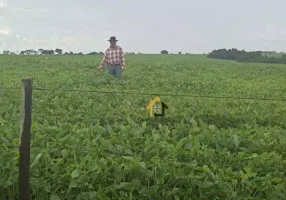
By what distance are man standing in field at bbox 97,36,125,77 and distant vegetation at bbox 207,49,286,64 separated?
124 ft

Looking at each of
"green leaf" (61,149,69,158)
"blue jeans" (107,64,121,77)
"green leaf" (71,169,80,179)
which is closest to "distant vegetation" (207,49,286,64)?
"blue jeans" (107,64,121,77)

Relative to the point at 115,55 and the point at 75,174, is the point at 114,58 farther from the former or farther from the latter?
the point at 75,174

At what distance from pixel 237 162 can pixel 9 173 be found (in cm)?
218

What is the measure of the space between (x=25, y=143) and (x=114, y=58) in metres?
10.6

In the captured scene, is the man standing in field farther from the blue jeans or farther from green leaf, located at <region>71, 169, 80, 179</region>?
green leaf, located at <region>71, 169, 80, 179</region>

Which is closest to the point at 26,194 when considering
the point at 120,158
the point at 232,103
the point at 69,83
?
the point at 120,158

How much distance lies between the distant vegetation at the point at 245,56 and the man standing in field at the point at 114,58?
37852 mm

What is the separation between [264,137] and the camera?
17.2 ft

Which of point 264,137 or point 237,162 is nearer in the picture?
point 237,162

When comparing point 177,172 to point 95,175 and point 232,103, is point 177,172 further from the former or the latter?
point 232,103

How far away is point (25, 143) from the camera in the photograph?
3.70 meters

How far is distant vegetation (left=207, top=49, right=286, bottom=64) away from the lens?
49.7 metres

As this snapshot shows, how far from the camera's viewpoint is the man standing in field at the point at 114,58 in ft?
46.1

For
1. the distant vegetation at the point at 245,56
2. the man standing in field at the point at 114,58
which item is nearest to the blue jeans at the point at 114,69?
the man standing in field at the point at 114,58
